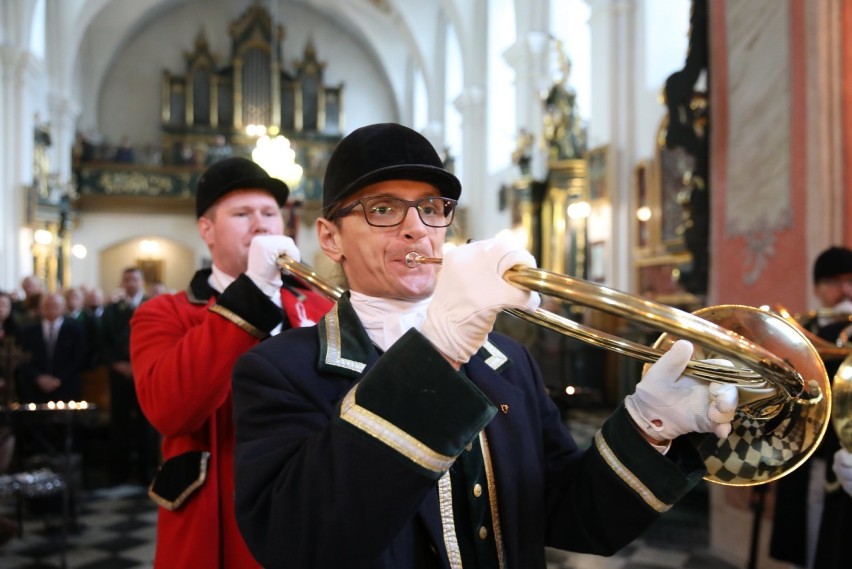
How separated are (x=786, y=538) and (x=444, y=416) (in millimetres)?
2971

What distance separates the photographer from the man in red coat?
178cm

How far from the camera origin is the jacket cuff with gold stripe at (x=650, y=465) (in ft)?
4.13

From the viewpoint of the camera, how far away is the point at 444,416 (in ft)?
3.42

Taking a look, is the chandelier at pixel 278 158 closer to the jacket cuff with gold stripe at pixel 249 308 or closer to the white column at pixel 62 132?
the jacket cuff with gold stripe at pixel 249 308

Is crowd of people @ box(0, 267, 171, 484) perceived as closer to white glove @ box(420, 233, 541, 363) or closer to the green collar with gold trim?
the green collar with gold trim

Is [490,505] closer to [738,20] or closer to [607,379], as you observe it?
[738,20]

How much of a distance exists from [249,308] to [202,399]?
24 centimetres

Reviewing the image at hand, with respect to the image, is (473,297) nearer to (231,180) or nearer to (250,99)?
(231,180)

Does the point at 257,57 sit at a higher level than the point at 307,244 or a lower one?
higher

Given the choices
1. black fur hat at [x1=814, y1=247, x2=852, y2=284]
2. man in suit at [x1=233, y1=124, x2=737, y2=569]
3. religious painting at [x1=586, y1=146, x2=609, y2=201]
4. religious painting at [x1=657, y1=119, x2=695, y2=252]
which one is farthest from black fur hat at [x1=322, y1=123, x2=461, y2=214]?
religious painting at [x1=586, y1=146, x2=609, y2=201]

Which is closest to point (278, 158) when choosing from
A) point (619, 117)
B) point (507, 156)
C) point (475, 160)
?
point (619, 117)

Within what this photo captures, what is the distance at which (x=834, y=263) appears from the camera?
3.18m

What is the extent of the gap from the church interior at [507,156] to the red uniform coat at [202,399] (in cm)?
58

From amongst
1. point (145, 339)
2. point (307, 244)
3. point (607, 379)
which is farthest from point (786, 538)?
point (307, 244)
